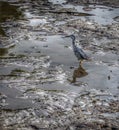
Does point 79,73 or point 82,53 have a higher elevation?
point 82,53

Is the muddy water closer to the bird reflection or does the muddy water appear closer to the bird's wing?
the bird reflection

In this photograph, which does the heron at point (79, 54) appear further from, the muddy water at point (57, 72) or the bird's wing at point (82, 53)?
the muddy water at point (57, 72)

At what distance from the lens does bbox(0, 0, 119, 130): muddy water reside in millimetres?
10680

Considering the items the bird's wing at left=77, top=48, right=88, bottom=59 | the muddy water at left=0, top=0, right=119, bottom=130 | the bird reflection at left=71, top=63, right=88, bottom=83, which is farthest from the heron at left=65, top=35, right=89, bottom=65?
the bird reflection at left=71, top=63, right=88, bottom=83

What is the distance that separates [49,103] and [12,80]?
2.20 m

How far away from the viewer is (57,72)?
14.1m

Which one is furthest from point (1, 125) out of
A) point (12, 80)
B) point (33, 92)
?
point (12, 80)

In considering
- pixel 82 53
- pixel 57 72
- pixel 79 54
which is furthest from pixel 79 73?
pixel 82 53

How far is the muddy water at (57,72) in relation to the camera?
10.7 m

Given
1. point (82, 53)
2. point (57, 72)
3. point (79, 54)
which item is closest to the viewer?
point (57, 72)

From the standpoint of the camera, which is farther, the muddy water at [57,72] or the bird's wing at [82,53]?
the bird's wing at [82,53]

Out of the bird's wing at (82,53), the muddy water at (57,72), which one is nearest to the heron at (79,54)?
the bird's wing at (82,53)

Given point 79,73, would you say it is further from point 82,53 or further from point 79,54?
point 82,53

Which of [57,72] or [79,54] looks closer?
[57,72]
